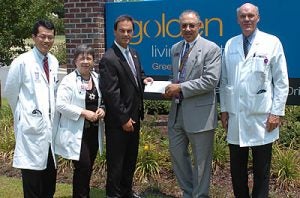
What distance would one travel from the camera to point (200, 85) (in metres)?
4.74

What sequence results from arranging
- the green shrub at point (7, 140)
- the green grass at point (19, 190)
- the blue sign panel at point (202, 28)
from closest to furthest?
the green grass at point (19, 190)
the blue sign panel at point (202, 28)
the green shrub at point (7, 140)

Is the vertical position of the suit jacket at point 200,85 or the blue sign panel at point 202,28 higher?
the blue sign panel at point 202,28

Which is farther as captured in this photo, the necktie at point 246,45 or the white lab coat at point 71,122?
the white lab coat at point 71,122

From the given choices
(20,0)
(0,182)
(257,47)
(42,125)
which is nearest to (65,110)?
(42,125)

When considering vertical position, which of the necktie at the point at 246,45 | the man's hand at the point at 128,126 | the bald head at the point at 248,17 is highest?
the bald head at the point at 248,17

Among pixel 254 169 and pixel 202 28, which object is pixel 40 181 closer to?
pixel 254 169

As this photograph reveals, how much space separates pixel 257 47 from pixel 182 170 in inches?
61.7

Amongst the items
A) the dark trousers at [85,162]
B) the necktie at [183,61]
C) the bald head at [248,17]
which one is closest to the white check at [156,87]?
the necktie at [183,61]

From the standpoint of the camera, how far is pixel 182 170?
5211 mm

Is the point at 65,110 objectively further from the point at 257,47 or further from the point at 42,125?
the point at 257,47

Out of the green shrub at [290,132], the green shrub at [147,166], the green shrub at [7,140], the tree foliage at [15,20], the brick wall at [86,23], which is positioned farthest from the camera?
the tree foliage at [15,20]

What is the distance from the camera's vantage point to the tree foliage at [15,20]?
38.8 ft

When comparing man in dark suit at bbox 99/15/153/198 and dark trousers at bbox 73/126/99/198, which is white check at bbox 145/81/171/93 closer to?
man in dark suit at bbox 99/15/153/198

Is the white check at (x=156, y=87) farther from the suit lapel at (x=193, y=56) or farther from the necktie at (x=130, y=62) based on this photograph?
the suit lapel at (x=193, y=56)
